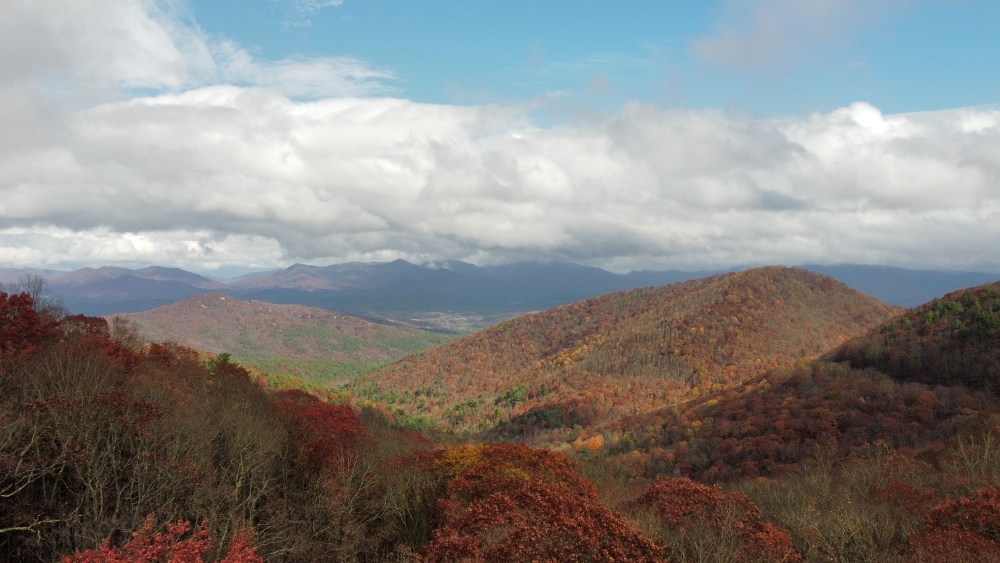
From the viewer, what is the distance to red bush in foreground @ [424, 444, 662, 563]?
17078 millimetres

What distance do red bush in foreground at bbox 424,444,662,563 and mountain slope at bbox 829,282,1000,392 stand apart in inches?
3359

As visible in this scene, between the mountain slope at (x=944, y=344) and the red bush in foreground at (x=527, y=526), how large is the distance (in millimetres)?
85315

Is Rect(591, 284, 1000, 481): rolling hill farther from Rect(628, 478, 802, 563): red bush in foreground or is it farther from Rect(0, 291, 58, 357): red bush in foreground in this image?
Rect(0, 291, 58, 357): red bush in foreground

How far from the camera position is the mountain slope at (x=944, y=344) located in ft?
270

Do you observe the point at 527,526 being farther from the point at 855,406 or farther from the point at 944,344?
the point at 944,344

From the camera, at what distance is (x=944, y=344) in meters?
89.4

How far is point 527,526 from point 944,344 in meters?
102

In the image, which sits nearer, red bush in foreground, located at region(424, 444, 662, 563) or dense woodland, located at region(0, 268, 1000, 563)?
red bush in foreground, located at region(424, 444, 662, 563)

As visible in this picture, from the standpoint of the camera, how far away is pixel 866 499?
103ft

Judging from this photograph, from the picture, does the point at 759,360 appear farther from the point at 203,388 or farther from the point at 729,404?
the point at 203,388

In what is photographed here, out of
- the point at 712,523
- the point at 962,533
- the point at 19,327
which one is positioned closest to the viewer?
the point at 962,533

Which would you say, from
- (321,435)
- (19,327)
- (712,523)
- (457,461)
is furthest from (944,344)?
(19,327)

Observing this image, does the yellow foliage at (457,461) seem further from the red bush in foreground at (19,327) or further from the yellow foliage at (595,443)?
the yellow foliage at (595,443)

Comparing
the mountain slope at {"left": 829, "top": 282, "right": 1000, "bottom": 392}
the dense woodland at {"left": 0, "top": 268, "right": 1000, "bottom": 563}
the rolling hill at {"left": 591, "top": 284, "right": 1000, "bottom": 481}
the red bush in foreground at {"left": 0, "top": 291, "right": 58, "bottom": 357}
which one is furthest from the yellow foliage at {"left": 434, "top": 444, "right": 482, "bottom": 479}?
the mountain slope at {"left": 829, "top": 282, "right": 1000, "bottom": 392}
